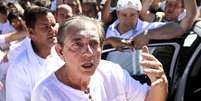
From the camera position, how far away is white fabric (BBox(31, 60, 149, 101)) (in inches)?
88.6

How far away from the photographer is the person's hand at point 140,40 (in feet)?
14.0

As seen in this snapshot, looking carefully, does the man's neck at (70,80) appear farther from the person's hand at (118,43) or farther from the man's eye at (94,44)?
the person's hand at (118,43)

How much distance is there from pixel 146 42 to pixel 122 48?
0.24 meters

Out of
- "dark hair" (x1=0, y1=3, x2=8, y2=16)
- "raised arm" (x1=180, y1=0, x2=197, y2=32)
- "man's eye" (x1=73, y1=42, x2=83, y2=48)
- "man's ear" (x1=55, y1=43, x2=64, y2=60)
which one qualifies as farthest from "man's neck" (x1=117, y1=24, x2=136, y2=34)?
"dark hair" (x1=0, y1=3, x2=8, y2=16)

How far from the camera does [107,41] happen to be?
466 centimetres

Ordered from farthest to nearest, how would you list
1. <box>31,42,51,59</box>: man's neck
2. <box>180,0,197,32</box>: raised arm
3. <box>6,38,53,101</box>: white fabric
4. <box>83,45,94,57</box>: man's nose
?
<box>180,0,197,32</box>: raised arm, <box>31,42,51,59</box>: man's neck, <box>6,38,53,101</box>: white fabric, <box>83,45,94,57</box>: man's nose

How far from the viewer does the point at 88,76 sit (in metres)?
2.25

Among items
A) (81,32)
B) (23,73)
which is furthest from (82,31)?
(23,73)

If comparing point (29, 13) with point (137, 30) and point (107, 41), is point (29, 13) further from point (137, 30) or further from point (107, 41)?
Answer: point (137, 30)

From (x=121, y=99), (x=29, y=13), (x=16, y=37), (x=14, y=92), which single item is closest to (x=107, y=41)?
Result: (x=16, y=37)

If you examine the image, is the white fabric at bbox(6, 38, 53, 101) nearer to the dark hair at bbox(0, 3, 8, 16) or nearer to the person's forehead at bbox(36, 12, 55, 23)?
the person's forehead at bbox(36, 12, 55, 23)

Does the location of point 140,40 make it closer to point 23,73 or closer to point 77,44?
point 23,73

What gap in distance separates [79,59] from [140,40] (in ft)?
6.99

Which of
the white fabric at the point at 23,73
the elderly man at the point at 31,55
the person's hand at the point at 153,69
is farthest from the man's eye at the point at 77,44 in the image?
the elderly man at the point at 31,55
